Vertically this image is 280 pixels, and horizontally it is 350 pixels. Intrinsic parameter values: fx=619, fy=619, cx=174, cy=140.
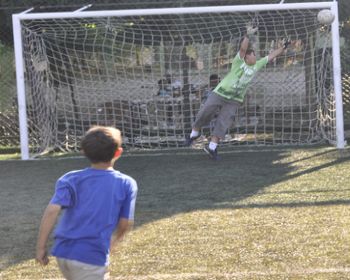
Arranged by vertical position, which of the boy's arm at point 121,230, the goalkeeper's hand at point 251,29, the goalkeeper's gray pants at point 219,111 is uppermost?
the goalkeeper's hand at point 251,29

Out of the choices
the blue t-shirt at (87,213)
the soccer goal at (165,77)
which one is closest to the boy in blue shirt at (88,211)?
the blue t-shirt at (87,213)

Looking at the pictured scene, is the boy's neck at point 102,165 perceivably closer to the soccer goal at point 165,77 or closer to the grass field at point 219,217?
the grass field at point 219,217

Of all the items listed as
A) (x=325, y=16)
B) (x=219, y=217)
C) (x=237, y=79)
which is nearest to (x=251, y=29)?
(x=325, y=16)

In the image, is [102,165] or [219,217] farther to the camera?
[219,217]

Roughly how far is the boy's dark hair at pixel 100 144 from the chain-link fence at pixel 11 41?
761 centimetres

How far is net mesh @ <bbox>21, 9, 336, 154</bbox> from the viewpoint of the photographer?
10.4 meters

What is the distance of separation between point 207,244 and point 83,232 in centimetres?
201

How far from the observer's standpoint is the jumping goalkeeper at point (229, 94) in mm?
8828

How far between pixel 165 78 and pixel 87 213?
8296mm

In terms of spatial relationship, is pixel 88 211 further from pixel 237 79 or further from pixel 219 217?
pixel 237 79

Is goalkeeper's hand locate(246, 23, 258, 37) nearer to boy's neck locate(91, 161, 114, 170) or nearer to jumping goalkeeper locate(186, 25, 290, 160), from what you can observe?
jumping goalkeeper locate(186, 25, 290, 160)

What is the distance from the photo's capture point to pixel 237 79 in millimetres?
8820

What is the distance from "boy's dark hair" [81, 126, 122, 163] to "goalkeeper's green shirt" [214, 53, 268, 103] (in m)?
5.98

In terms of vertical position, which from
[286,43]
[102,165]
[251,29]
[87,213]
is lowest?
[87,213]
